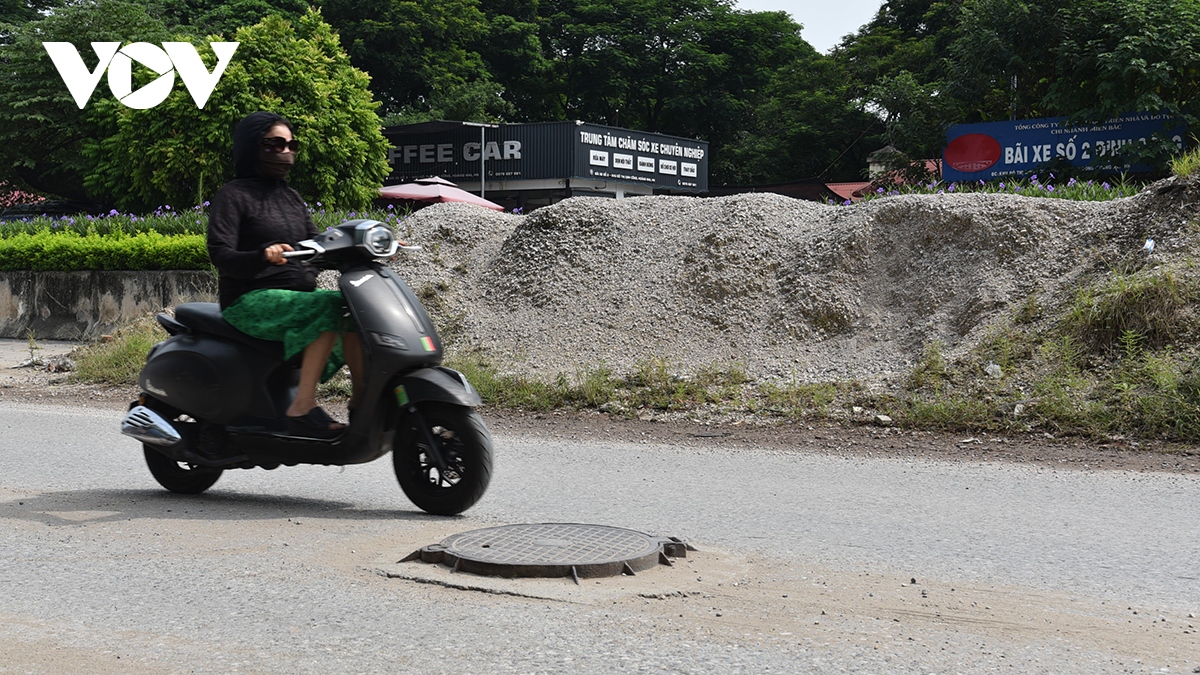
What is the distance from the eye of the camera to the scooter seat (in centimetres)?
565

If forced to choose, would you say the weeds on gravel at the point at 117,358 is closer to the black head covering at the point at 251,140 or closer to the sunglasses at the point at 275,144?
the black head covering at the point at 251,140

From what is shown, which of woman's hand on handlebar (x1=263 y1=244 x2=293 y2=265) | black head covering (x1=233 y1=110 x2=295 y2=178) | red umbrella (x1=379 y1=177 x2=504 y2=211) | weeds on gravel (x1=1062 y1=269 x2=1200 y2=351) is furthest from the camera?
red umbrella (x1=379 y1=177 x2=504 y2=211)

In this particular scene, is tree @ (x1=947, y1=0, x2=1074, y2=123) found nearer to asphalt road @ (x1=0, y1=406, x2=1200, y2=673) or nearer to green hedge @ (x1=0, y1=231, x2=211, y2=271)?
green hedge @ (x1=0, y1=231, x2=211, y2=271)

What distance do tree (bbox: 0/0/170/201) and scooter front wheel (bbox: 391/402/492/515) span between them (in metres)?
31.2

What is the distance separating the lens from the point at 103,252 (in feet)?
55.0

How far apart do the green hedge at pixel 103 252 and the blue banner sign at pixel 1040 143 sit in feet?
47.4

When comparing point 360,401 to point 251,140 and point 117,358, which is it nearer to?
point 251,140

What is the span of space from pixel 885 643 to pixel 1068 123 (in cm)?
2009

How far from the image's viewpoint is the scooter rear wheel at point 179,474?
5.95m

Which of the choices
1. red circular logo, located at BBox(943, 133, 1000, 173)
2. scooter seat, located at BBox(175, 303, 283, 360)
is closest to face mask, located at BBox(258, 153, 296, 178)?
scooter seat, located at BBox(175, 303, 283, 360)

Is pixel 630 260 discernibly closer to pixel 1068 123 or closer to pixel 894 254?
pixel 894 254

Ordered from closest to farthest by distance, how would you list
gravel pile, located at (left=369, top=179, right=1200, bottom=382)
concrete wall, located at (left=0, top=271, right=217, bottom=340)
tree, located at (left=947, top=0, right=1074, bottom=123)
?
gravel pile, located at (left=369, top=179, right=1200, bottom=382) < concrete wall, located at (left=0, top=271, right=217, bottom=340) < tree, located at (left=947, top=0, right=1074, bottom=123)

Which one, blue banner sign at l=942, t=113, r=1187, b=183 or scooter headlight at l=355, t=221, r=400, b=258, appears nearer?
scooter headlight at l=355, t=221, r=400, b=258

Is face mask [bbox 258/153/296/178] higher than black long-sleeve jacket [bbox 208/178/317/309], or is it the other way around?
face mask [bbox 258/153/296/178]
